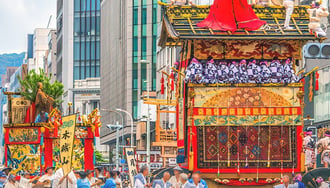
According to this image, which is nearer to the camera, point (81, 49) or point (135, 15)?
point (135, 15)

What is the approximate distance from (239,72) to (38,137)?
10.2m

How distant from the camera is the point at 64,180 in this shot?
24.6 metres

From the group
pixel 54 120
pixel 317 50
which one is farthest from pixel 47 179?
pixel 317 50

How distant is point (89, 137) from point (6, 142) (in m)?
3.22

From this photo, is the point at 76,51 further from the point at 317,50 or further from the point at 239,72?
the point at 317,50

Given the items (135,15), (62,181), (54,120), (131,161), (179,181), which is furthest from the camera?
(135,15)

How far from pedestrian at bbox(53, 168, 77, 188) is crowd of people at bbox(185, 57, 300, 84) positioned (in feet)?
13.2

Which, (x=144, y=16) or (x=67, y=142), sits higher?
(x=144, y=16)

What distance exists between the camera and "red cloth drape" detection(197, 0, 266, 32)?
2470cm

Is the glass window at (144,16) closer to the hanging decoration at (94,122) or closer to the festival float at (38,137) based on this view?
the festival float at (38,137)

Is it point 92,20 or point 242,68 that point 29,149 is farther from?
point 92,20

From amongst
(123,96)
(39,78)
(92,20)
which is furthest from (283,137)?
(92,20)

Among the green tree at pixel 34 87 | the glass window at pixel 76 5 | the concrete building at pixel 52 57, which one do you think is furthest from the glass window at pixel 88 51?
the green tree at pixel 34 87

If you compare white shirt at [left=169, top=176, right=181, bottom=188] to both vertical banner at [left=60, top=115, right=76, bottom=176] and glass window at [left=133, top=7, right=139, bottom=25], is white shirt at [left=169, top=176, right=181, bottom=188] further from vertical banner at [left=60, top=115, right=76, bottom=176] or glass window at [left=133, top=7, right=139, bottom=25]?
glass window at [left=133, top=7, right=139, bottom=25]
